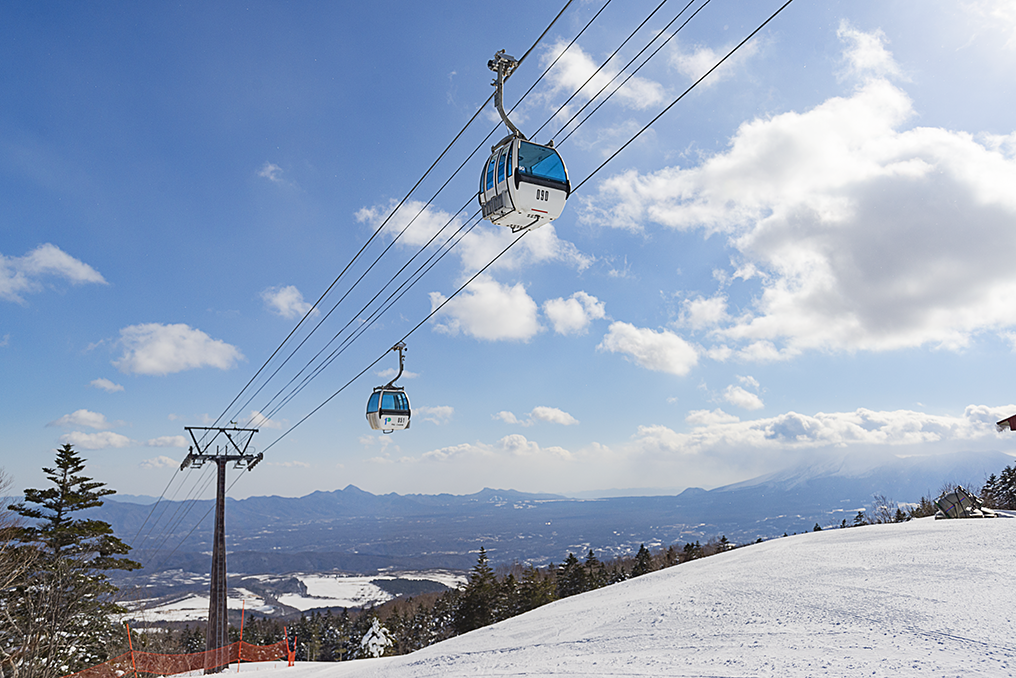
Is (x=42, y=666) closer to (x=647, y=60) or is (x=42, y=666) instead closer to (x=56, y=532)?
(x=56, y=532)

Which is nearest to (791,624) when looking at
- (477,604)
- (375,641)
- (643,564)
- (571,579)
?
(477,604)

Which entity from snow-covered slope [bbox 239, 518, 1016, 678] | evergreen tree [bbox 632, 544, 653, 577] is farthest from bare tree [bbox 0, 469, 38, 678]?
evergreen tree [bbox 632, 544, 653, 577]

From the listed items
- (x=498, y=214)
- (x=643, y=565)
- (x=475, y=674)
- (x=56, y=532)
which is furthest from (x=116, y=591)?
(x=643, y=565)

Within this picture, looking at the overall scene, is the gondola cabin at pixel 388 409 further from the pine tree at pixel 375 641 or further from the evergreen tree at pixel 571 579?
the pine tree at pixel 375 641

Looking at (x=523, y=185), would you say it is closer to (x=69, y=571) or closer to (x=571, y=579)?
(x=69, y=571)

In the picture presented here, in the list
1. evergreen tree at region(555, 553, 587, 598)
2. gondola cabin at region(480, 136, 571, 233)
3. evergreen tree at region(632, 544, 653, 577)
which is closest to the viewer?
gondola cabin at region(480, 136, 571, 233)

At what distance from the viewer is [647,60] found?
20.6 ft

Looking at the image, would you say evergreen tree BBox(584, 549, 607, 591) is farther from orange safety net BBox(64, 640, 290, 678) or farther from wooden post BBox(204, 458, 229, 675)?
wooden post BBox(204, 458, 229, 675)

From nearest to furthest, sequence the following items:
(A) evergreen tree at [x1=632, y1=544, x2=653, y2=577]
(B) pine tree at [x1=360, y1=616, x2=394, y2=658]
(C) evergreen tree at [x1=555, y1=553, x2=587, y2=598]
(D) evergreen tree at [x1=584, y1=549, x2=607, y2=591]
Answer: (D) evergreen tree at [x1=584, y1=549, x2=607, y2=591] < (A) evergreen tree at [x1=632, y1=544, x2=653, y2=577] < (C) evergreen tree at [x1=555, y1=553, x2=587, y2=598] < (B) pine tree at [x1=360, y1=616, x2=394, y2=658]

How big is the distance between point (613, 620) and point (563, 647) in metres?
1.11

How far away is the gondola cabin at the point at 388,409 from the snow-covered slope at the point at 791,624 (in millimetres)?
6982

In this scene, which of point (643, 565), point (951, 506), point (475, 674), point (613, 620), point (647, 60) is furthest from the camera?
point (643, 565)

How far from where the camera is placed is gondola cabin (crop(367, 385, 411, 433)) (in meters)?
16.3

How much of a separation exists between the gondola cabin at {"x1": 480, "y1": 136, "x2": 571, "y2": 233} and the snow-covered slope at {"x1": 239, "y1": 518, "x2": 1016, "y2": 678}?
4.91m
